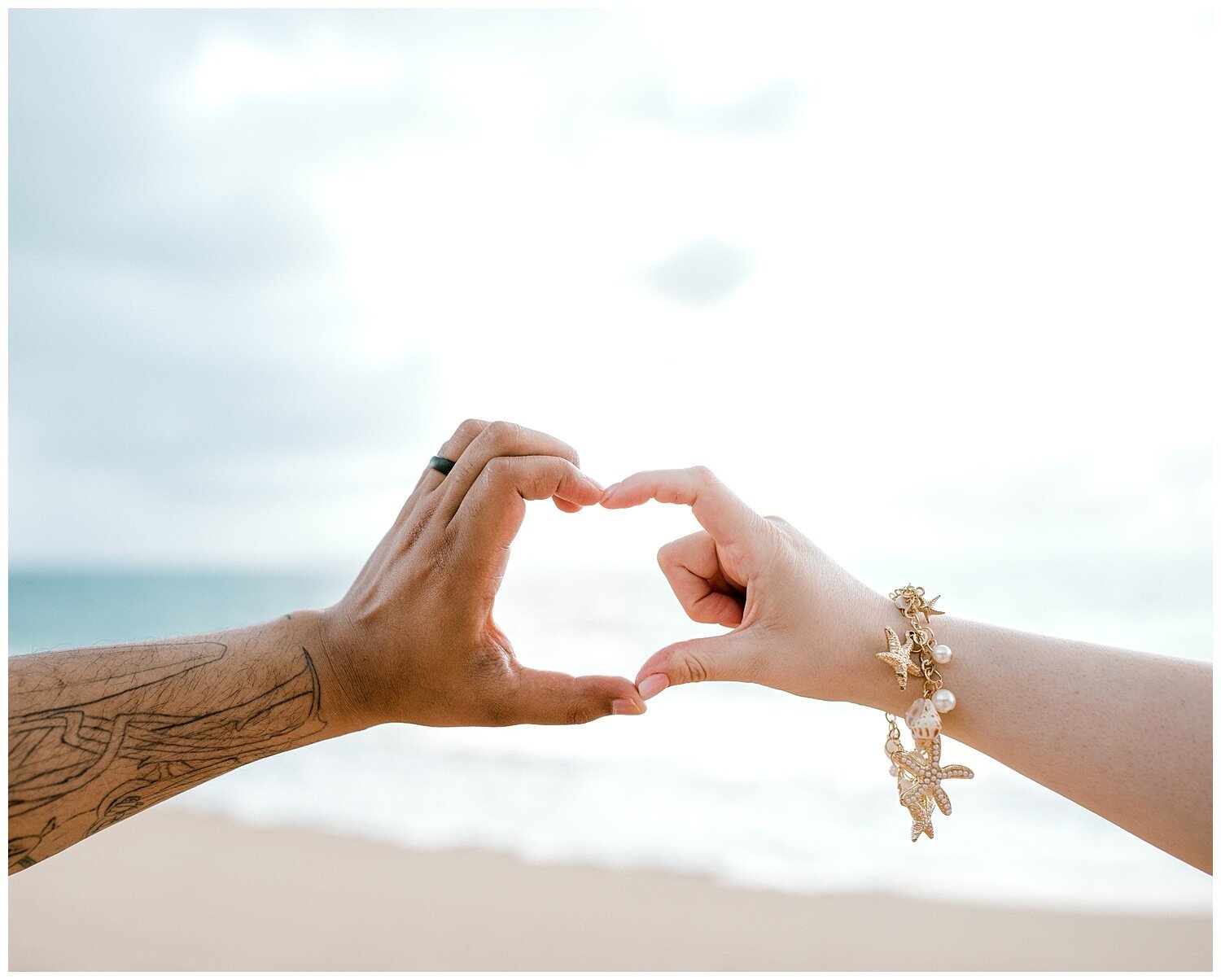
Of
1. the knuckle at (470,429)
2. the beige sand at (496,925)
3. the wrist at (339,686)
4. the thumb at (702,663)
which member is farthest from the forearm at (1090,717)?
the beige sand at (496,925)

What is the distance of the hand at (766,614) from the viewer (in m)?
1.98

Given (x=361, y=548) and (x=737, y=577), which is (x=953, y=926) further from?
(x=361, y=548)

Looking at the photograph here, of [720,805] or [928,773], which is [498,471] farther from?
[720,805]

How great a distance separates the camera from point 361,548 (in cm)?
2211

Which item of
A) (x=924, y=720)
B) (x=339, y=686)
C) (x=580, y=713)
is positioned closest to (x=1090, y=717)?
(x=924, y=720)

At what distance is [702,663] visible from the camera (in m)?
1.97

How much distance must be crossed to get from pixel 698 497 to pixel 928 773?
87cm

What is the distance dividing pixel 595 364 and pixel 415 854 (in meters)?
10.2

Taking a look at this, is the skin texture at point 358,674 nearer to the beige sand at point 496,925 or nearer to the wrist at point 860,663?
the wrist at point 860,663

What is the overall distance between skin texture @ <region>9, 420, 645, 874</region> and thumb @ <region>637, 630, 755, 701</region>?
8 cm

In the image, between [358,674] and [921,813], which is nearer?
[921,813]

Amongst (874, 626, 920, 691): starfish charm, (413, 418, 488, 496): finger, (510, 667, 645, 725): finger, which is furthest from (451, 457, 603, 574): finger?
A: (874, 626, 920, 691): starfish charm

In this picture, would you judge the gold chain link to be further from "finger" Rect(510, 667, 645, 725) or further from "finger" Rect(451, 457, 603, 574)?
"finger" Rect(451, 457, 603, 574)

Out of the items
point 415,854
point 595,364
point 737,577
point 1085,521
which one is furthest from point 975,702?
point 1085,521
